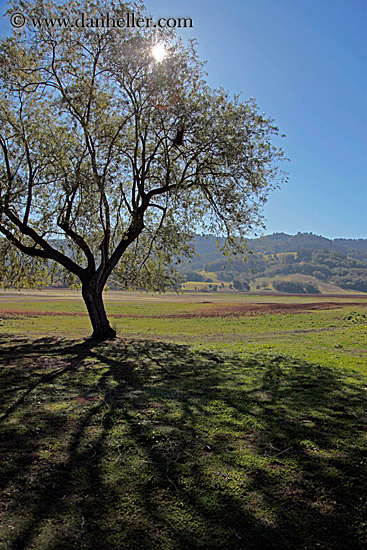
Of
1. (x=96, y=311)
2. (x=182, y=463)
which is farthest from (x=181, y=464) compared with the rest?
(x=96, y=311)

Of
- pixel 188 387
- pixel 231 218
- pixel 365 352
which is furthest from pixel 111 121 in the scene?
pixel 365 352

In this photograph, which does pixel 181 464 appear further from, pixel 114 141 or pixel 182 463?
pixel 114 141

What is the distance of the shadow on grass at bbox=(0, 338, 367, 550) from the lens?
377 centimetres

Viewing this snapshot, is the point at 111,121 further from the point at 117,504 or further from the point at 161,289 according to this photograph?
the point at 117,504

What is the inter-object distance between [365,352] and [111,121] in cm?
1720

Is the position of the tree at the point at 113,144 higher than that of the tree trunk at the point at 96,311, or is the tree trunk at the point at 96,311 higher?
the tree at the point at 113,144

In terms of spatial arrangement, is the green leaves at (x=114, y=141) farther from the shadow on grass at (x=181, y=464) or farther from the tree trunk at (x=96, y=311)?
the shadow on grass at (x=181, y=464)

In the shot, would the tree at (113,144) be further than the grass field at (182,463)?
Yes

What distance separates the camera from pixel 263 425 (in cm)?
664

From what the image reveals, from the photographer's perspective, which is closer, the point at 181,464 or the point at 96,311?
the point at 181,464

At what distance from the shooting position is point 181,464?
5105 millimetres

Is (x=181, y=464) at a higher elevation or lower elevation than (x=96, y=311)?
lower

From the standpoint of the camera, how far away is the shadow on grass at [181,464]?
377 cm

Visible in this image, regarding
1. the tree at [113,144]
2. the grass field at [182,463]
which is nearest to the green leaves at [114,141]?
the tree at [113,144]
